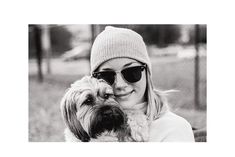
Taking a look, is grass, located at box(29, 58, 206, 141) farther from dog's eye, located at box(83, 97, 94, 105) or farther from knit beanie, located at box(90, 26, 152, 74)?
dog's eye, located at box(83, 97, 94, 105)

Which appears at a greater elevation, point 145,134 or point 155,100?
point 155,100

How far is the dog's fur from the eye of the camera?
3.25 metres

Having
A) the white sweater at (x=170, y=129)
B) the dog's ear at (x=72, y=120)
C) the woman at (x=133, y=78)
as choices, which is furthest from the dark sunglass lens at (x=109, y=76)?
the white sweater at (x=170, y=129)

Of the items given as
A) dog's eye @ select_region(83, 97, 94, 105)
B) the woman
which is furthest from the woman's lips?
dog's eye @ select_region(83, 97, 94, 105)

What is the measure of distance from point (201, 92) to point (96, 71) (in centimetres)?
93

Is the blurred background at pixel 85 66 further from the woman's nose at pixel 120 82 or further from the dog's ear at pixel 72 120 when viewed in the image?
the woman's nose at pixel 120 82

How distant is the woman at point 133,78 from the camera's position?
332cm

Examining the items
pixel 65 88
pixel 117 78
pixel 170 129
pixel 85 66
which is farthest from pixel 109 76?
pixel 170 129

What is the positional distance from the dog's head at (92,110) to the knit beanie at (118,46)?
0.71ft

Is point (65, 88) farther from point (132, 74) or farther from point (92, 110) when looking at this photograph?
point (132, 74)

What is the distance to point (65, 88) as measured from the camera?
3492 mm
